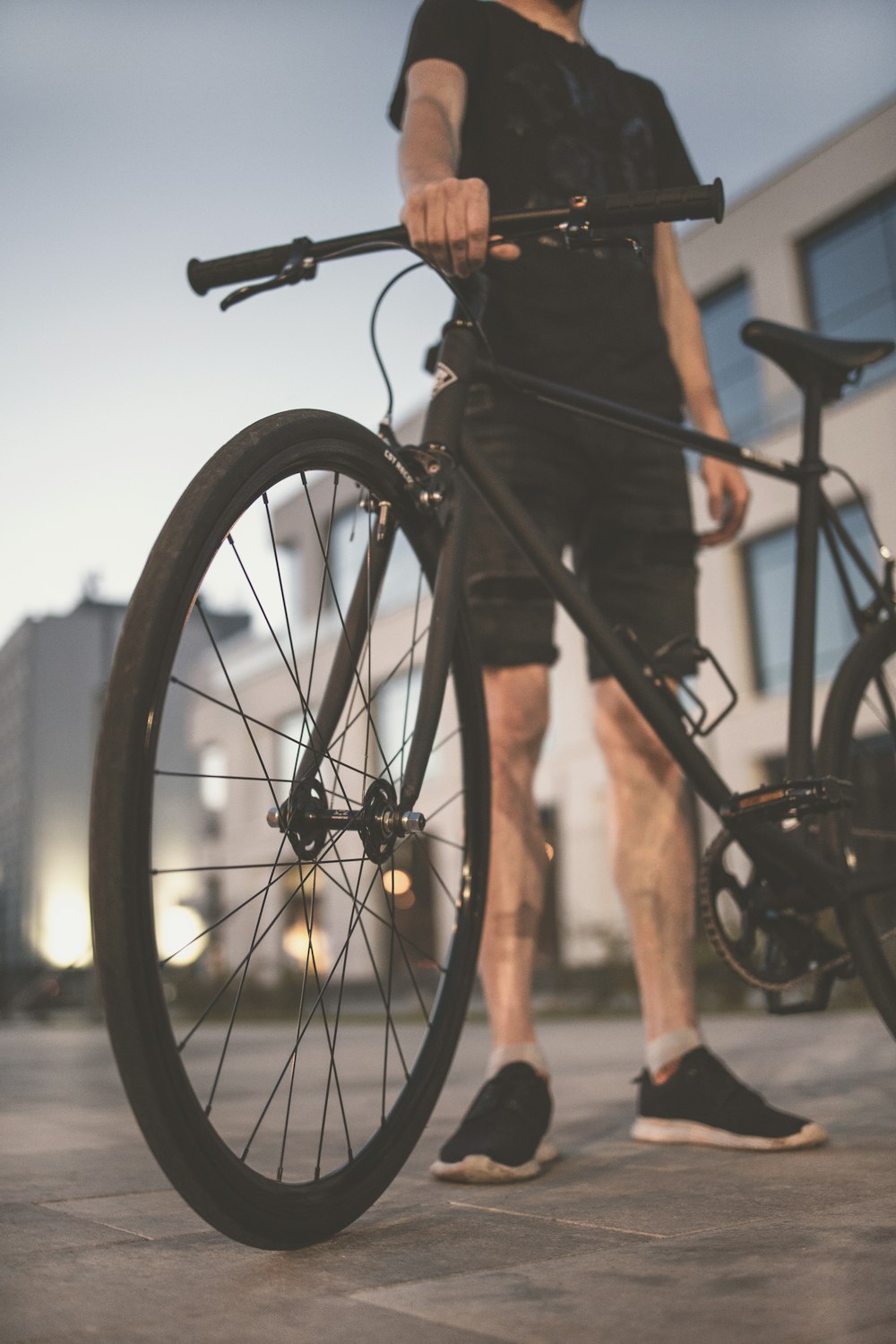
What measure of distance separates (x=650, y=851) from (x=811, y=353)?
0.98 m

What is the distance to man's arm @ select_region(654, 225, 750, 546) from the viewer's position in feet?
8.09

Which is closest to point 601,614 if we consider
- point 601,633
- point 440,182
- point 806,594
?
point 601,633

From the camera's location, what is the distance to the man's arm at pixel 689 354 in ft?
8.09

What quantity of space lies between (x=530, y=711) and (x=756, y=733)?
12417mm

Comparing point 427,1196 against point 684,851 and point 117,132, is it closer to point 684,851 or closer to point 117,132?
point 684,851

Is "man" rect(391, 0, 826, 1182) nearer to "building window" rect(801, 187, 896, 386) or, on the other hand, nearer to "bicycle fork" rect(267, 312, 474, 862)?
"bicycle fork" rect(267, 312, 474, 862)

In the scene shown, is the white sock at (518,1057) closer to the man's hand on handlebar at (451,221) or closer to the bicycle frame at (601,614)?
the bicycle frame at (601,614)

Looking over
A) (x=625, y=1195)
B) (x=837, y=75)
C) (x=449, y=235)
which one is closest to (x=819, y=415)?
(x=449, y=235)

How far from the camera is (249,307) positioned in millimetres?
1693

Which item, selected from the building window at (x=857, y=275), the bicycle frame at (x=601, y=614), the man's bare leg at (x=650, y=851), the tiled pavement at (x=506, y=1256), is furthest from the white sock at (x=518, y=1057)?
the building window at (x=857, y=275)

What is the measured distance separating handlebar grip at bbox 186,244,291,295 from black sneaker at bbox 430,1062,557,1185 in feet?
4.01

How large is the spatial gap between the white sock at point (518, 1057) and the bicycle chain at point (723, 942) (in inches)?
12.8

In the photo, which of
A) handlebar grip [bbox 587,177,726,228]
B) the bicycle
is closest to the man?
the bicycle

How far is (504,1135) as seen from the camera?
1676mm
